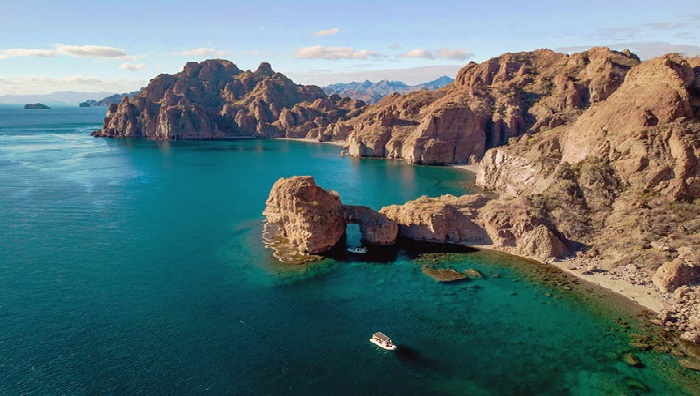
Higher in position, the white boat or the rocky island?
the rocky island

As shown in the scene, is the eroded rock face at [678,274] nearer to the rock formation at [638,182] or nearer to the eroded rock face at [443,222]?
the rock formation at [638,182]

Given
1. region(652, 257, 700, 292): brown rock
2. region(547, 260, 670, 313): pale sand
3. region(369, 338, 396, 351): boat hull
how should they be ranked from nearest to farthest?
region(369, 338, 396, 351): boat hull
region(547, 260, 670, 313): pale sand
region(652, 257, 700, 292): brown rock

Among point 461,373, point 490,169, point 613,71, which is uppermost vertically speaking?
point 613,71

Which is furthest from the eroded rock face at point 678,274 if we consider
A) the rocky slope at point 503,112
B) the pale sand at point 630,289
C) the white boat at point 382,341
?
the rocky slope at point 503,112

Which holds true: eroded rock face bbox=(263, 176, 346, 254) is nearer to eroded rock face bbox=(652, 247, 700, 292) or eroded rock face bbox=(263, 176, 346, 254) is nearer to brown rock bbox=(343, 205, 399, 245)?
brown rock bbox=(343, 205, 399, 245)

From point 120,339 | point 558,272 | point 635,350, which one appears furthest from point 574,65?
point 120,339

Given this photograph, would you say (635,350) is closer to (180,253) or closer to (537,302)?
(537,302)

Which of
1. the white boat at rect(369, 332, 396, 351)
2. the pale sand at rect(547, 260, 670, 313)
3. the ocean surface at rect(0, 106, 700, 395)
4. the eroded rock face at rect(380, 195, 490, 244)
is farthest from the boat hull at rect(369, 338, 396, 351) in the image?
the eroded rock face at rect(380, 195, 490, 244)
